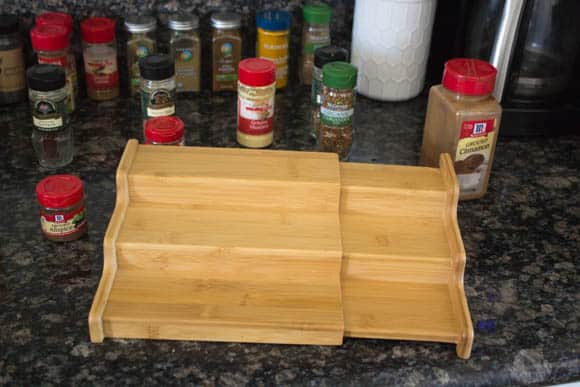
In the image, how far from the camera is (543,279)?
100 centimetres

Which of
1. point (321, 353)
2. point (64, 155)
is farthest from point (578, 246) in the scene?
point (64, 155)

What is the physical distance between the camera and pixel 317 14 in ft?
4.37

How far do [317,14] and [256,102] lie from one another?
0.26 metres

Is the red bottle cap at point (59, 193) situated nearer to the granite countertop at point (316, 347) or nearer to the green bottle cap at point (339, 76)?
the granite countertop at point (316, 347)

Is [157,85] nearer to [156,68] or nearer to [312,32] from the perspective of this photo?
[156,68]

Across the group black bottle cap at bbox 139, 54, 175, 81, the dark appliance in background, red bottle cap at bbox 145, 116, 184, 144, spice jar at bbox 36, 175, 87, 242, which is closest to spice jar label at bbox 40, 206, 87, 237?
spice jar at bbox 36, 175, 87, 242

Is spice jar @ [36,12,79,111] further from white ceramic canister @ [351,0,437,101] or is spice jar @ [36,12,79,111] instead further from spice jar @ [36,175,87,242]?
white ceramic canister @ [351,0,437,101]

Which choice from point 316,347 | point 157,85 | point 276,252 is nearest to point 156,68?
point 157,85

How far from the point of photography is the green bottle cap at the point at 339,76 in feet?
3.64

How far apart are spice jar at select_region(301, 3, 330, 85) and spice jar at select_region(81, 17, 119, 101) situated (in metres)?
0.34

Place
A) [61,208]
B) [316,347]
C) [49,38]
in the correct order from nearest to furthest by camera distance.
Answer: [316,347]
[61,208]
[49,38]

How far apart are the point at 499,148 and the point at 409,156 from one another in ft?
0.54

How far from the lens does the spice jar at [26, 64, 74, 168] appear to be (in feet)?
3.60

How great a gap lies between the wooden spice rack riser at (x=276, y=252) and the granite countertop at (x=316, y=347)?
29mm
